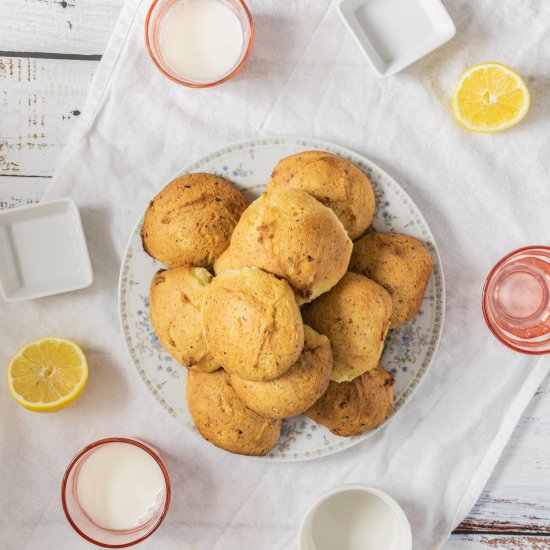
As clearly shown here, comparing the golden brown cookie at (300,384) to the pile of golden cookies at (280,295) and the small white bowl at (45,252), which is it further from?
the small white bowl at (45,252)

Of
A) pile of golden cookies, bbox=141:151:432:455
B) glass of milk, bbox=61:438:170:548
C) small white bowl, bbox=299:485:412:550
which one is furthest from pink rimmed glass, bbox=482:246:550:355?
glass of milk, bbox=61:438:170:548

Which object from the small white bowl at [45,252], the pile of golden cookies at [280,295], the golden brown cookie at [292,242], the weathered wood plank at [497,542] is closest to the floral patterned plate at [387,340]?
the pile of golden cookies at [280,295]

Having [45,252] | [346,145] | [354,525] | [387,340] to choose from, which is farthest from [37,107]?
[354,525]

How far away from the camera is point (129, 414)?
2.21 meters

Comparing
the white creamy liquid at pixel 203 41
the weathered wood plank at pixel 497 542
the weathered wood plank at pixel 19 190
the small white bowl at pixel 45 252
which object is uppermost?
the white creamy liquid at pixel 203 41

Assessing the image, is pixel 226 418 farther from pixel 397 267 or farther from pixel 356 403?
pixel 397 267

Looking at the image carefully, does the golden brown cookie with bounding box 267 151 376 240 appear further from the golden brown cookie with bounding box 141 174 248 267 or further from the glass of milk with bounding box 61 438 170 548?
the glass of milk with bounding box 61 438 170 548

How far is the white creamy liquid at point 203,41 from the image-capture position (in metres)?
2.10

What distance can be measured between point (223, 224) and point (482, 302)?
2.96 ft

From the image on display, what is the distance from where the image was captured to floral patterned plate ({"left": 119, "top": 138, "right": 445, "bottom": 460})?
209 centimetres

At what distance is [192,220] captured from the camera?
6.31ft

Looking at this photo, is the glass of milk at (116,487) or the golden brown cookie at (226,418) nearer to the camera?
the golden brown cookie at (226,418)

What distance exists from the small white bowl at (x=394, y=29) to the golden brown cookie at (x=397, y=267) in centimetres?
55

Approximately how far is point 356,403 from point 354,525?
48cm
